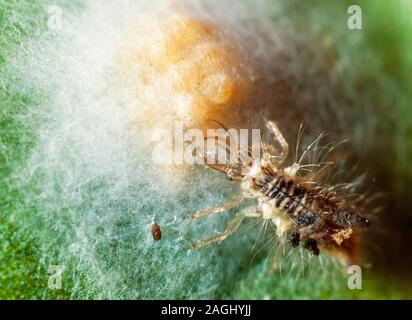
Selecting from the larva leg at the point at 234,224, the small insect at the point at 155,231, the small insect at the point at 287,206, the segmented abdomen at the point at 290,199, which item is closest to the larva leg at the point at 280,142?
the small insect at the point at 287,206

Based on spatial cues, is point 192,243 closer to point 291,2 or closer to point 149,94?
point 149,94

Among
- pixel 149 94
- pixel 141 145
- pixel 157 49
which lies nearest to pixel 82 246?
pixel 141 145

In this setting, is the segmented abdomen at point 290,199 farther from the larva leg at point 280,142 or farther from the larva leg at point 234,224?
the larva leg at point 280,142

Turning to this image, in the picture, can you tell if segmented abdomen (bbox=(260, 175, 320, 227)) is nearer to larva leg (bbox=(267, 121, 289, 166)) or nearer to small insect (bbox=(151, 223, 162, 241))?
larva leg (bbox=(267, 121, 289, 166))

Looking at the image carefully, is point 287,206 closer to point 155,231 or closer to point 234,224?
point 234,224

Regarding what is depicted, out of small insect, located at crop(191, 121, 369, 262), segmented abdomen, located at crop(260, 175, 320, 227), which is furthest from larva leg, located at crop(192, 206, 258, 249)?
segmented abdomen, located at crop(260, 175, 320, 227)

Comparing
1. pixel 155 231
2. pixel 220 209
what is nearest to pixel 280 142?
pixel 220 209

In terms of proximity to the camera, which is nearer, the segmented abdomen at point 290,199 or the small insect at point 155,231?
the small insect at point 155,231
